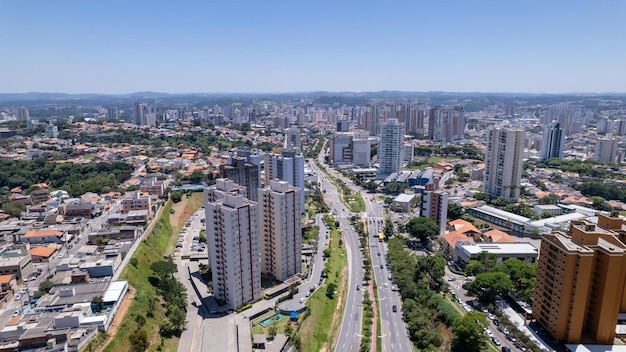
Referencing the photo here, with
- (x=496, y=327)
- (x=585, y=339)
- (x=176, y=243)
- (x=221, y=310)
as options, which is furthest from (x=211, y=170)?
(x=585, y=339)

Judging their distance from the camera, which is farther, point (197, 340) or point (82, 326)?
point (197, 340)

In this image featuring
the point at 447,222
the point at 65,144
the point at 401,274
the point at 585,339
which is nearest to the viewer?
the point at 585,339

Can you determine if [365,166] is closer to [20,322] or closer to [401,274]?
[401,274]

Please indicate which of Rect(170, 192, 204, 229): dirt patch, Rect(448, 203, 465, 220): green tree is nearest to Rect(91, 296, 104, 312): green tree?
Rect(170, 192, 204, 229): dirt patch

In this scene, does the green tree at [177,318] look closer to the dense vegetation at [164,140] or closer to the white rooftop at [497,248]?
the white rooftop at [497,248]

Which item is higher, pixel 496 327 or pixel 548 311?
pixel 548 311
